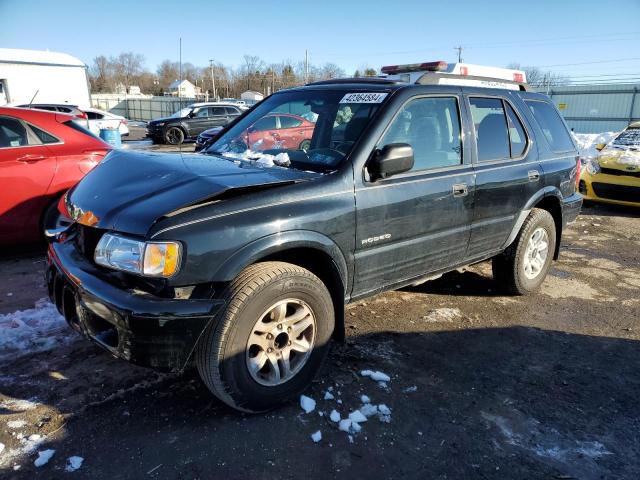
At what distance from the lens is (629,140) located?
370 inches

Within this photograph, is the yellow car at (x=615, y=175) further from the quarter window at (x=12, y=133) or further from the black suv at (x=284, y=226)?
the quarter window at (x=12, y=133)

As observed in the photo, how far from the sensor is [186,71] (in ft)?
353

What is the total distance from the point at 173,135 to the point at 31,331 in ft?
58.8

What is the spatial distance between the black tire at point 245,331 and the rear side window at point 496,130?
2045 millimetres

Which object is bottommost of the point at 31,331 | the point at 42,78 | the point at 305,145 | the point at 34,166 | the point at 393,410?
the point at 393,410

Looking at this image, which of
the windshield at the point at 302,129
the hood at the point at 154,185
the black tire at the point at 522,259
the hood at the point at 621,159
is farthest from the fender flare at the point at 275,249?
the hood at the point at 621,159

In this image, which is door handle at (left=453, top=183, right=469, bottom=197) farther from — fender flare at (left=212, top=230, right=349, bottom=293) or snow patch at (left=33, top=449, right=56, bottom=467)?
snow patch at (left=33, top=449, right=56, bottom=467)

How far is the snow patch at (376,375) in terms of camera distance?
320 centimetres

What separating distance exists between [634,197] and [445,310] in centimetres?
609

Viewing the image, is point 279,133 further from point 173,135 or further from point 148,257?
point 173,135

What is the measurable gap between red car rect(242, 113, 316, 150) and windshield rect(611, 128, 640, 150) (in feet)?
25.9

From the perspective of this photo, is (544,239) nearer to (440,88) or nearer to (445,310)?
(445,310)

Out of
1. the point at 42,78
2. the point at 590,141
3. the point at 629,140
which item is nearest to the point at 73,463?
the point at 629,140

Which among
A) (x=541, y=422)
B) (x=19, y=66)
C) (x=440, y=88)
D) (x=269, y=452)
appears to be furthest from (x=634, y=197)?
(x=19, y=66)
